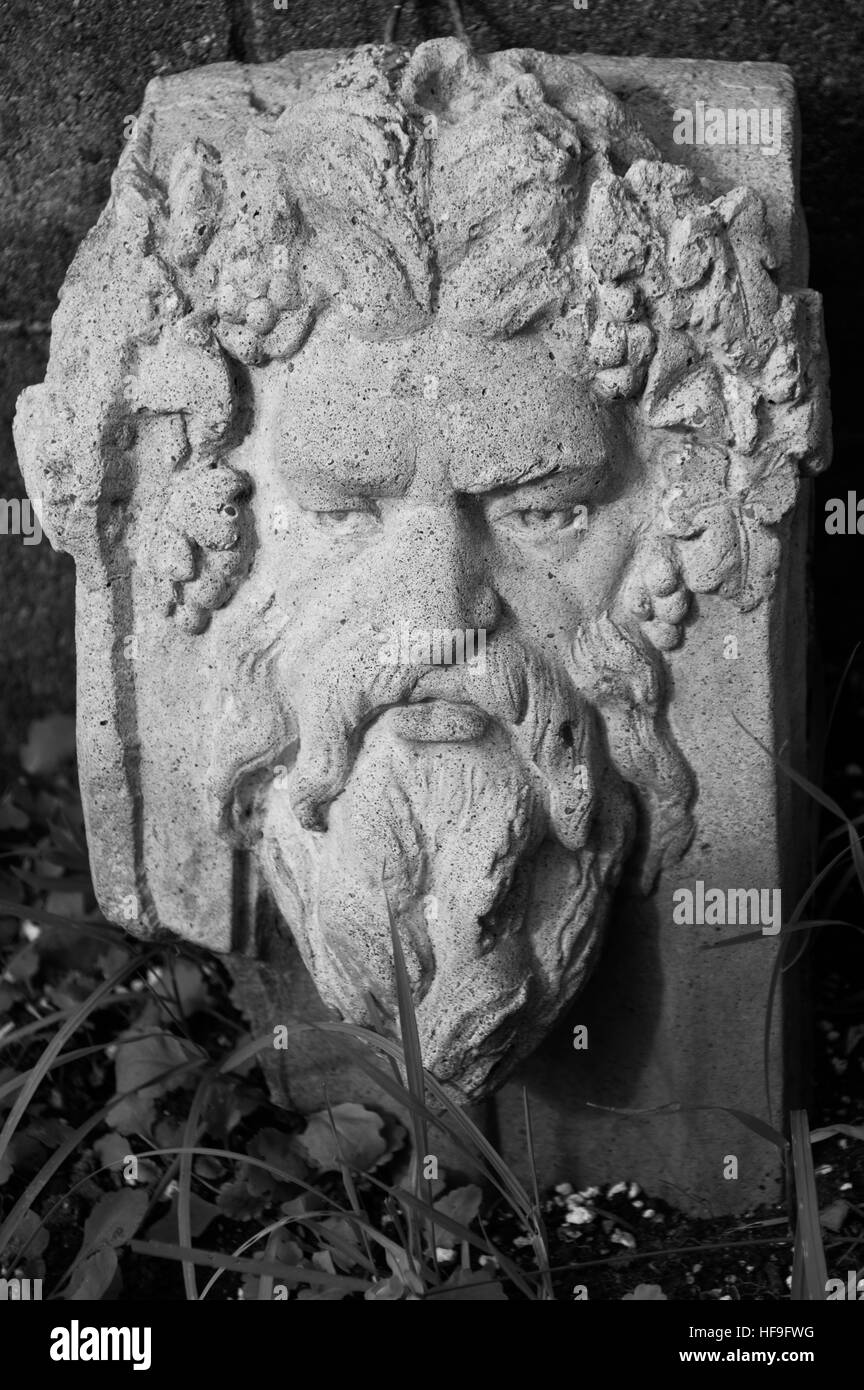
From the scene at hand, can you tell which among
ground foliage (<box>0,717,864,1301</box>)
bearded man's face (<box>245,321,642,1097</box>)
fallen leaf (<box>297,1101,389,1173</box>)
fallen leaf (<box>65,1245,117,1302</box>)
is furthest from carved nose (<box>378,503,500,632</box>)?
fallen leaf (<box>65,1245,117,1302</box>)

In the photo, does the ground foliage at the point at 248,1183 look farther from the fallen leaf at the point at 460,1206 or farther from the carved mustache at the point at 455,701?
the carved mustache at the point at 455,701

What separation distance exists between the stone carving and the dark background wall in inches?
17.9

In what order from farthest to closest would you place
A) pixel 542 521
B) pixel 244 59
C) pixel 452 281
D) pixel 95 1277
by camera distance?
pixel 244 59, pixel 95 1277, pixel 542 521, pixel 452 281

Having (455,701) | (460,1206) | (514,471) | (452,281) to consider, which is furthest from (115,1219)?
(452,281)

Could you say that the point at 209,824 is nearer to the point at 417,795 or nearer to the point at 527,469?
the point at 417,795

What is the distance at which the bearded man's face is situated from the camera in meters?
1.56

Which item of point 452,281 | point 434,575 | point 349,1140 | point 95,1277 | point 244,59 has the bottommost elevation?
point 95,1277

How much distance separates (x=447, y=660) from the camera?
1.59 meters

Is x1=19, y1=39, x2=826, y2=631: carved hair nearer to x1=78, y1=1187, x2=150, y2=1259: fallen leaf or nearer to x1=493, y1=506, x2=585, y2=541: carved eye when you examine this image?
x1=493, y1=506, x2=585, y2=541: carved eye

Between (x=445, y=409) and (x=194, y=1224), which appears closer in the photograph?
(x=445, y=409)

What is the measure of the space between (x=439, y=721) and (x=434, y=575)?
15cm

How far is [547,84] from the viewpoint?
5.17 feet

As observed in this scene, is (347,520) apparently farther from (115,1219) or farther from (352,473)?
(115,1219)
